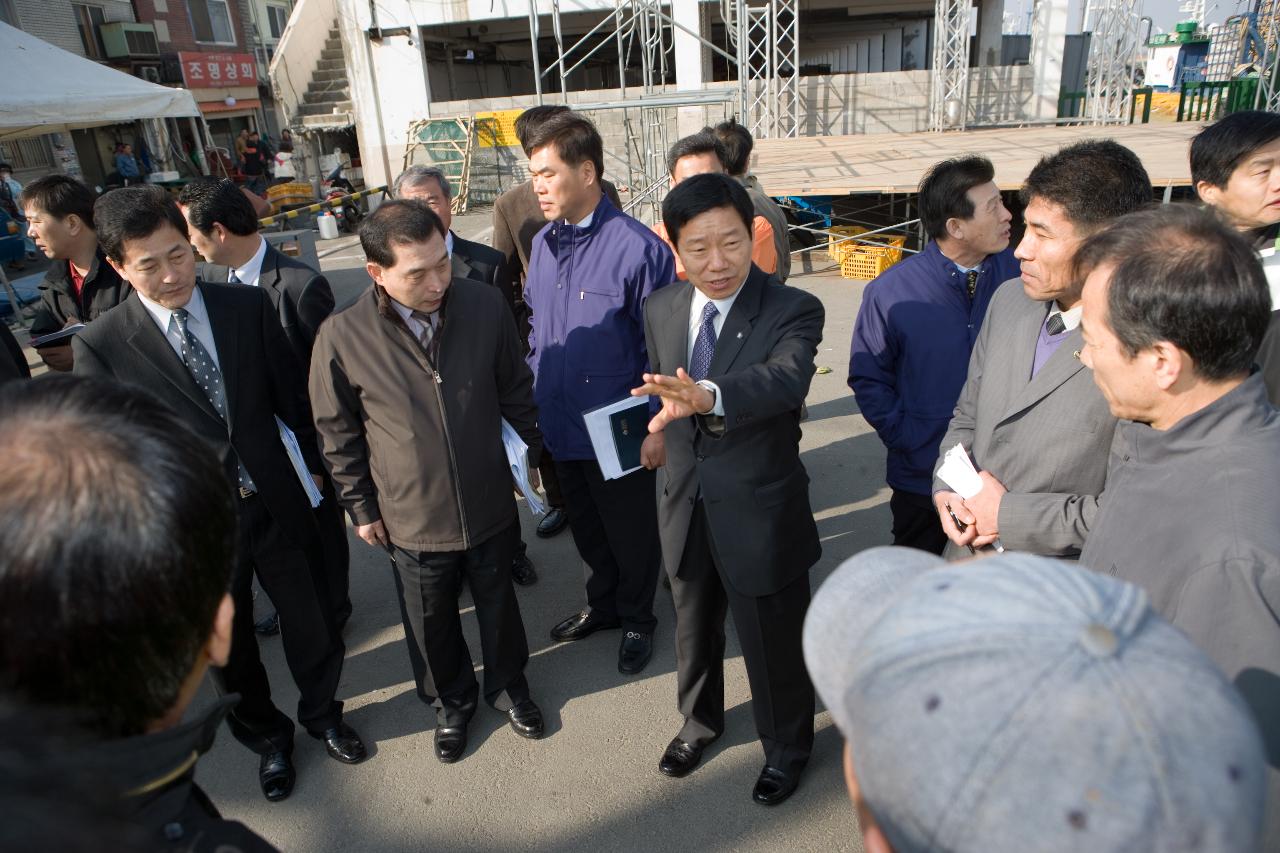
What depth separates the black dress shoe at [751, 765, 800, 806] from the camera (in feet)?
8.04

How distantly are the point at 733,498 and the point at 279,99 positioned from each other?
2160 centimetres

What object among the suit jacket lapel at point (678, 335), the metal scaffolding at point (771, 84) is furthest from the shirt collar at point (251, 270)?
the metal scaffolding at point (771, 84)

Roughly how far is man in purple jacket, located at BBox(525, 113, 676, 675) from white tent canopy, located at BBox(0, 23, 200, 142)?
870cm

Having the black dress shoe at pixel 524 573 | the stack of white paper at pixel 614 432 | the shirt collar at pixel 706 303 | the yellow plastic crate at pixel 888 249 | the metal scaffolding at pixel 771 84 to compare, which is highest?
the metal scaffolding at pixel 771 84

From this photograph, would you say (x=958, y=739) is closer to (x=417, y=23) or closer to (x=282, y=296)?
(x=282, y=296)

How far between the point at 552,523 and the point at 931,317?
2.45 m

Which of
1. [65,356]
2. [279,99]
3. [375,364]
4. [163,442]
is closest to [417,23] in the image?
[279,99]

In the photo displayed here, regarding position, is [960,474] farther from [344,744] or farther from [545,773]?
[344,744]

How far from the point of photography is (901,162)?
1008cm

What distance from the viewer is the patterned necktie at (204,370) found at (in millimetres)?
2471

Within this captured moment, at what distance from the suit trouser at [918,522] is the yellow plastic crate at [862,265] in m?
6.55

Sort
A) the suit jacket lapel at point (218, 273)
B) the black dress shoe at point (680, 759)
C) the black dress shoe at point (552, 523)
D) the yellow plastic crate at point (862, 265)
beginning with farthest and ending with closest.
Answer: the yellow plastic crate at point (862, 265) → the black dress shoe at point (552, 523) → the suit jacket lapel at point (218, 273) → the black dress shoe at point (680, 759)

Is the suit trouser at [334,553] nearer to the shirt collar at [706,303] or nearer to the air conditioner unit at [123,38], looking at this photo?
the shirt collar at [706,303]

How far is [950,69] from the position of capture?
575 inches
